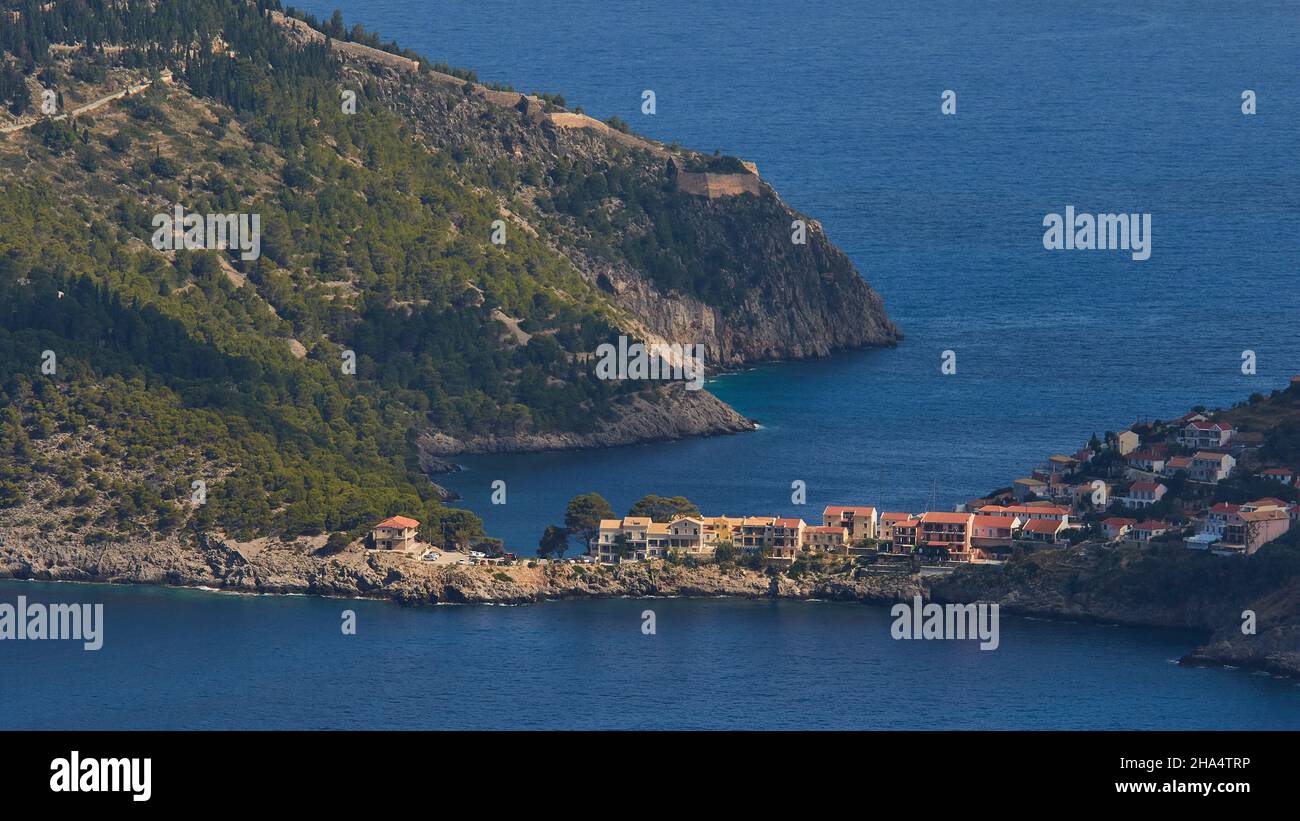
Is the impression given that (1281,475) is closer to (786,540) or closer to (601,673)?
(786,540)

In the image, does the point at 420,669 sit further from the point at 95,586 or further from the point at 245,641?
the point at 95,586

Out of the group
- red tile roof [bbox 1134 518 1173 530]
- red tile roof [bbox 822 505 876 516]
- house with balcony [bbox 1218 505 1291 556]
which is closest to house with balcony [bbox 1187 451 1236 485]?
red tile roof [bbox 1134 518 1173 530]

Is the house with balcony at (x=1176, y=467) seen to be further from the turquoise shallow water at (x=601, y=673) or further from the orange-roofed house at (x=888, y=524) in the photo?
the turquoise shallow water at (x=601, y=673)

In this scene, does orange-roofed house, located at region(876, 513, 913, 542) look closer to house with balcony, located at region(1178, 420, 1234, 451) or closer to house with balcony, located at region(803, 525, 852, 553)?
house with balcony, located at region(803, 525, 852, 553)

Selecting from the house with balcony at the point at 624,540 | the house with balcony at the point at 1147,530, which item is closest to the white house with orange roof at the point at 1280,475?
the house with balcony at the point at 1147,530

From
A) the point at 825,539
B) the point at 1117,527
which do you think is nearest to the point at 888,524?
the point at 825,539
